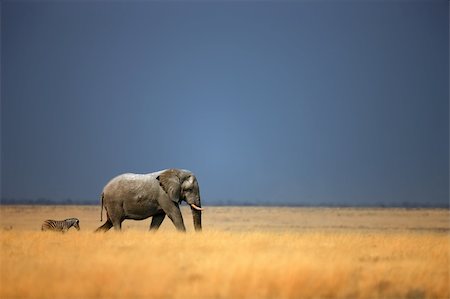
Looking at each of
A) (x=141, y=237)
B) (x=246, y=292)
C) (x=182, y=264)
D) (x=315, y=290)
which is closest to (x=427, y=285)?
(x=315, y=290)

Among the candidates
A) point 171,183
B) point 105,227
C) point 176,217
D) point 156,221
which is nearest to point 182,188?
point 171,183

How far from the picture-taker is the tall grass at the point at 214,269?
472 inches

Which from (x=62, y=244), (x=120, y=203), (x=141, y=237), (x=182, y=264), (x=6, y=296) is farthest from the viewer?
(x=120, y=203)

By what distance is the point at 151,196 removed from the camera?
23.2 meters

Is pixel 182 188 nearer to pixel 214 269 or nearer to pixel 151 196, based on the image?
pixel 151 196

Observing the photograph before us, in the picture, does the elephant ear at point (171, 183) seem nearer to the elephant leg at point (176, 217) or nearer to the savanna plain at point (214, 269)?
the elephant leg at point (176, 217)

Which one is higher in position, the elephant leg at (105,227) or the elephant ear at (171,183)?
the elephant ear at (171,183)

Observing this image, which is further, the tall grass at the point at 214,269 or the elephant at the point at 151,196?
the elephant at the point at 151,196

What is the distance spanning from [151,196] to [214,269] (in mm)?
9731

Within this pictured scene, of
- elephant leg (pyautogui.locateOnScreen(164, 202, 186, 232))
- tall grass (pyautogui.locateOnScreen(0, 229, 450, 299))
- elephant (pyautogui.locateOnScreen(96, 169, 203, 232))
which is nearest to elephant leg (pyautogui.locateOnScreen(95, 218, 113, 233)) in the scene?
elephant (pyautogui.locateOnScreen(96, 169, 203, 232))

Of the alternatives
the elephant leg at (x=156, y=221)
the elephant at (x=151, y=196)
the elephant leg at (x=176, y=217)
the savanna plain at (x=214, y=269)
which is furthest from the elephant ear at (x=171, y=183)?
the savanna plain at (x=214, y=269)

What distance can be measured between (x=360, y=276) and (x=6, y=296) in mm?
6492

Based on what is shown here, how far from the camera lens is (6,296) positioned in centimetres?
1162

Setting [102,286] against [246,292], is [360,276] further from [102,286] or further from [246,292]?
[102,286]
